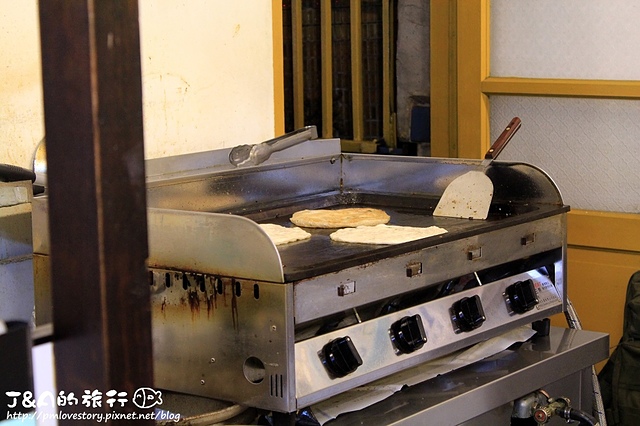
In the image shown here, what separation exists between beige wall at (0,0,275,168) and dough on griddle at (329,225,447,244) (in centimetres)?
58

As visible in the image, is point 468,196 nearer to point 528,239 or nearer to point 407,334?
point 528,239

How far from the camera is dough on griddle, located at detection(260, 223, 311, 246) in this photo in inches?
69.6

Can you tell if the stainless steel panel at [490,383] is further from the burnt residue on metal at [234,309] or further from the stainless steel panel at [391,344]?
the burnt residue on metal at [234,309]

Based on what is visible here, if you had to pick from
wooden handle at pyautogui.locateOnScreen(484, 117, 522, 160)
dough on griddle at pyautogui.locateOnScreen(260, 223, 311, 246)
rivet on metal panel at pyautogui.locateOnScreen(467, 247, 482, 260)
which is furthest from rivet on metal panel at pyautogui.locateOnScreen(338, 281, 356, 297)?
wooden handle at pyautogui.locateOnScreen(484, 117, 522, 160)

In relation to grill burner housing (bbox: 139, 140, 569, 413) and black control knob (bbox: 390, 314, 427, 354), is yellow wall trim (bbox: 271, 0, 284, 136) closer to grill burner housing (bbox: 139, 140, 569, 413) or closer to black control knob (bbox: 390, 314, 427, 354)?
grill burner housing (bbox: 139, 140, 569, 413)

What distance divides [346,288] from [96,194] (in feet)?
3.17

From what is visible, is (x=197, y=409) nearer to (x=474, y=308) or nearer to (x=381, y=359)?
(x=381, y=359)

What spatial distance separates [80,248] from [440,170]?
1639 mm

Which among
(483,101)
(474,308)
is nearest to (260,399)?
(474,308)

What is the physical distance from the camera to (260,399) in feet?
4.84

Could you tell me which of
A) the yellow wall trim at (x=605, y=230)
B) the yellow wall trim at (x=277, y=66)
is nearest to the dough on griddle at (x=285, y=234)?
the yellow wall trim at (x=277, y=66)

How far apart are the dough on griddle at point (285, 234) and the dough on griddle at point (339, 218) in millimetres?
81

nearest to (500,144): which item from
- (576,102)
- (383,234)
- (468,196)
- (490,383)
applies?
(468,196)

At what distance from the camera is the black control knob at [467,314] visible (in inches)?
70.4
